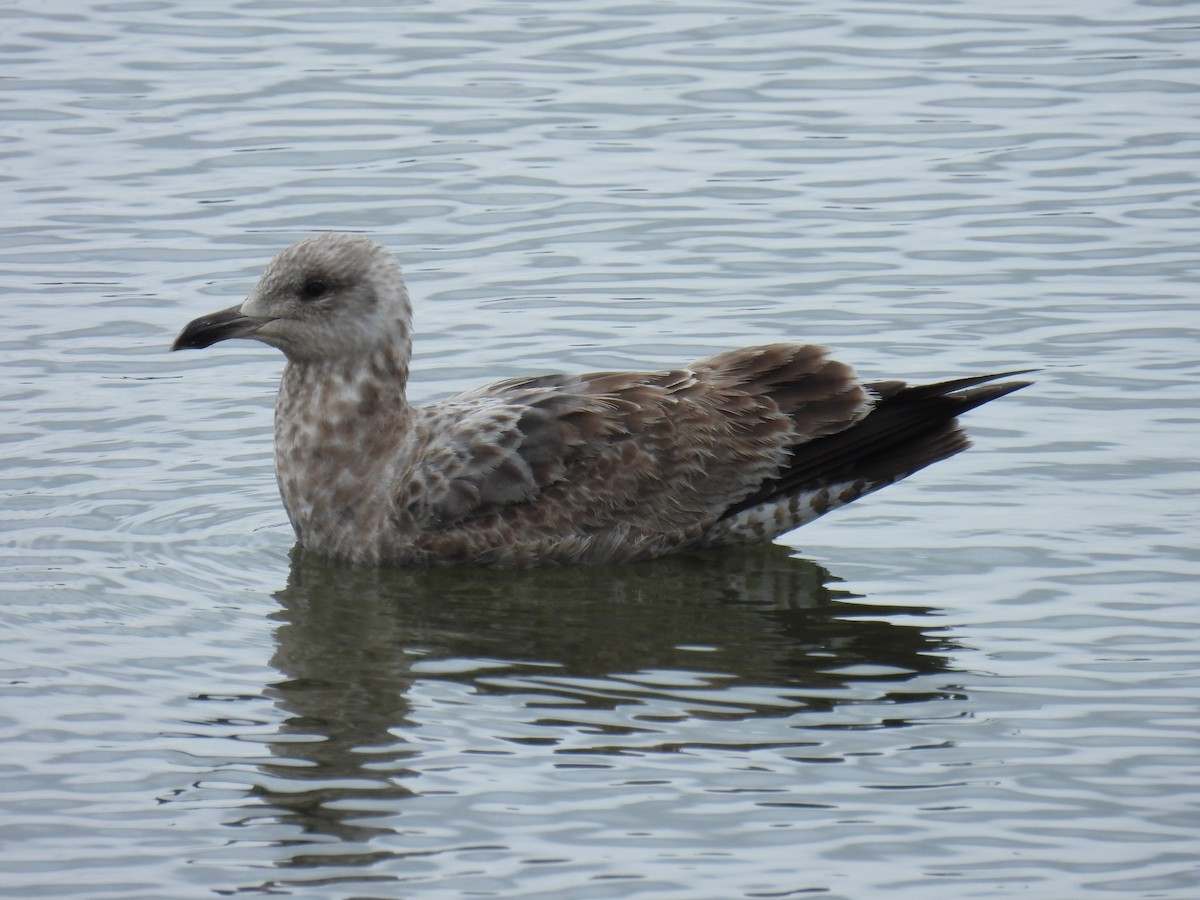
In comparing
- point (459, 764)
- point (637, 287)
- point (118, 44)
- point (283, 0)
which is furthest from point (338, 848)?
point (283, 0)

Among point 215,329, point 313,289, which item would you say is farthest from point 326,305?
point 215,329

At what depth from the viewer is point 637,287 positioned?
46.1 feet

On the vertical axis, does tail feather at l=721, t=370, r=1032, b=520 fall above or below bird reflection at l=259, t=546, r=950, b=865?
above

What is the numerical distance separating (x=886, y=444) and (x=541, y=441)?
67.4 inches

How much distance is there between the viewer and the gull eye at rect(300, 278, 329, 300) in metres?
10.8

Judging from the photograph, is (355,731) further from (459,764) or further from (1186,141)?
(1186,141)

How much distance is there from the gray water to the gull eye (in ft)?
4.01

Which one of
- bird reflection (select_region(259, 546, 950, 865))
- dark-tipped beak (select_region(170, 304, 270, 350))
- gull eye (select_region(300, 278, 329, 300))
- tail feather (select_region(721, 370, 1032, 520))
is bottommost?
bird reflection (select_region(259, 546, 950, 865))

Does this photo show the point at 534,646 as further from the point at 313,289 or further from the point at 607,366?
the point at 607,366

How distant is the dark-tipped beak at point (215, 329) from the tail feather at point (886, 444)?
2494 millimetres

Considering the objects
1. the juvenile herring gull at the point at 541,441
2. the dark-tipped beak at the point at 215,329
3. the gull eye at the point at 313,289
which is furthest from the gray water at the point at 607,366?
the gull eye at the point at 313,289

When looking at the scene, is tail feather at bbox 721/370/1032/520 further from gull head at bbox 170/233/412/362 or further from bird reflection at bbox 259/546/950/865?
gull head at bbox 170/233/412/362

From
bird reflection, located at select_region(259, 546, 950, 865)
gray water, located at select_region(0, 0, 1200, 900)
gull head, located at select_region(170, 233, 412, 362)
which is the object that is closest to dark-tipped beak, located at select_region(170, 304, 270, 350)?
gull head, located at select_region(170, 233, 412, 362)

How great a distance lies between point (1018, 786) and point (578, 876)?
5.66ft
